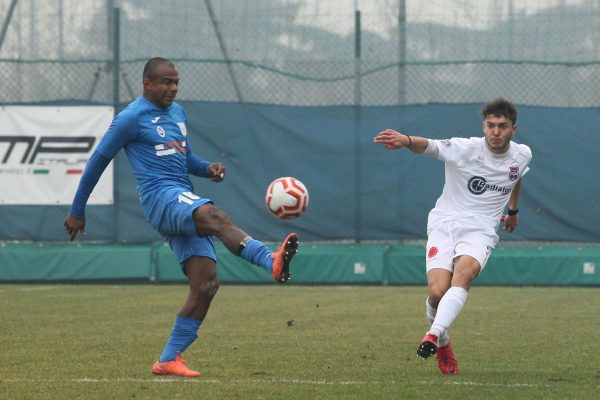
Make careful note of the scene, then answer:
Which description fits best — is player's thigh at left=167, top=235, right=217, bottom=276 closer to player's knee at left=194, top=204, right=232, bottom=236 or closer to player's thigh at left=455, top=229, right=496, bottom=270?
player's knee at left=194, top=204, right=232, bottom=236

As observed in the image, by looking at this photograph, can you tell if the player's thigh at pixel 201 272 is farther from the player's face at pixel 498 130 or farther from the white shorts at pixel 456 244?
the player's face at pixel 498 130

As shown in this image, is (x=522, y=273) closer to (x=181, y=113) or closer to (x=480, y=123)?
(x=480, y=123)

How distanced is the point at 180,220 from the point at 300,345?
2564mm

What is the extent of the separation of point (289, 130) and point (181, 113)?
978cm

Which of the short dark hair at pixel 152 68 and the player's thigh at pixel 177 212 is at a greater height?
the short dark hair at pixel 152 68

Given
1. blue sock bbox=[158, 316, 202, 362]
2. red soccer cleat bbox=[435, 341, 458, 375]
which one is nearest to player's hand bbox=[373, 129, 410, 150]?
red soccer cleat bbox=[435, 341, 458, 375]

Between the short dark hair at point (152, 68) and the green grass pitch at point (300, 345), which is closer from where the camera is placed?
the green grass pitch at point (300, 345)

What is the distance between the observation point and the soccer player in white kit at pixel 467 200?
28.2 feet

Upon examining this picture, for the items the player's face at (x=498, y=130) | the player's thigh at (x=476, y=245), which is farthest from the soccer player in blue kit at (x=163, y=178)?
the player's face at (x=498, y=130)

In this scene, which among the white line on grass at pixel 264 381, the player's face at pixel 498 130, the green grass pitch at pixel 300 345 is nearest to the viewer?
the green grass pitch at pixel 300 345

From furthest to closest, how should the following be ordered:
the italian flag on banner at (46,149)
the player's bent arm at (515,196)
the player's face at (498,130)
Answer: the italian flag on banner at (46,149), the player's bent arm at (515,196), the player's face at (498,130)

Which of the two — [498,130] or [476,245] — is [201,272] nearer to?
[476,245]

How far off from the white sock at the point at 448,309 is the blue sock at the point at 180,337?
1645 mm

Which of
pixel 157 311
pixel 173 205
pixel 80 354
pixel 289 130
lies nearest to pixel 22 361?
pixel 80 354
